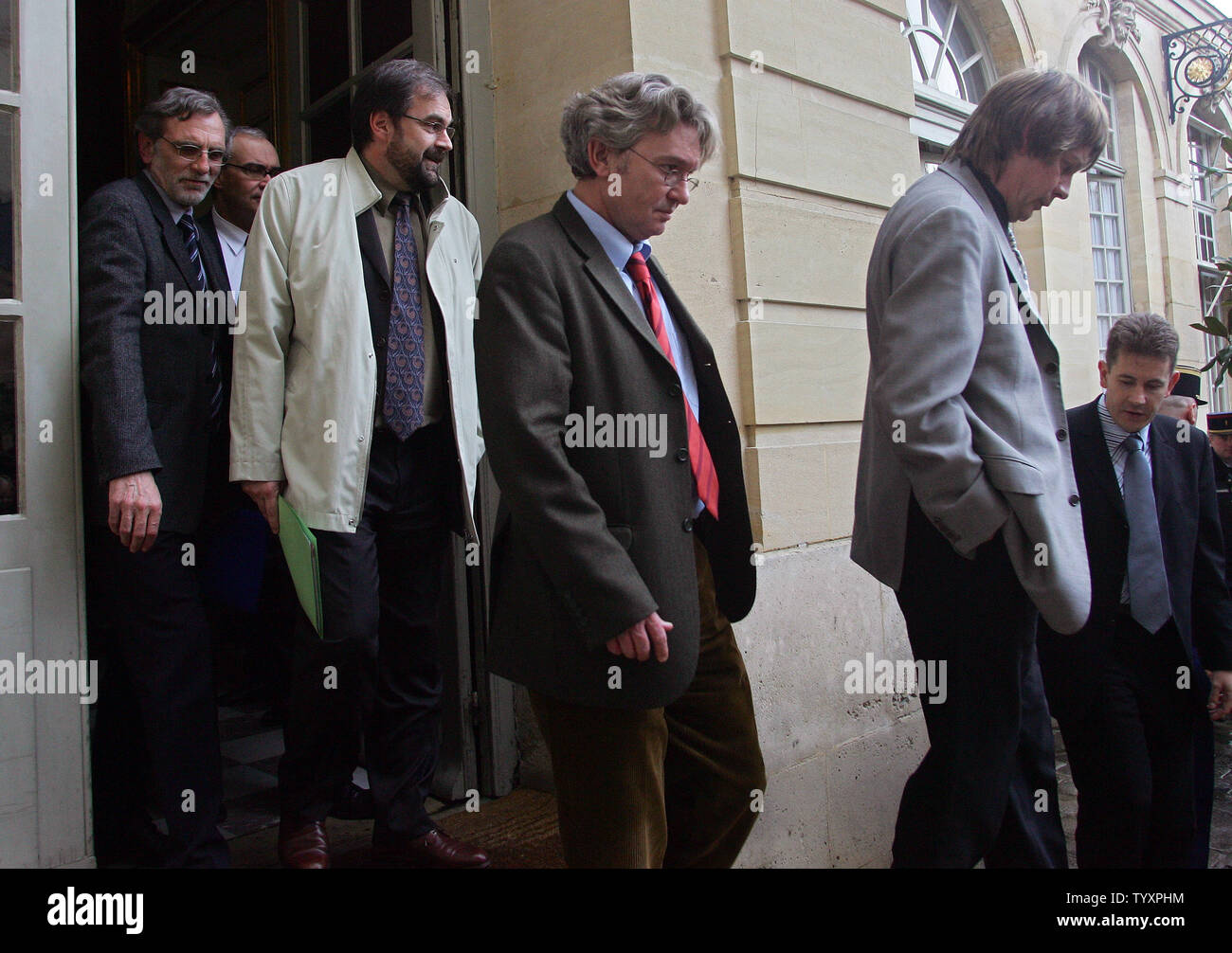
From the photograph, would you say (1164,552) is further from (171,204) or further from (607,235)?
(171,204)

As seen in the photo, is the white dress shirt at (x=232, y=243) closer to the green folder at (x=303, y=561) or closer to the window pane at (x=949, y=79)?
the green folder at (x=303, y=561)

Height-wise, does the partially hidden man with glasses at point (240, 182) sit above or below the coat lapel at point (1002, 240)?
above

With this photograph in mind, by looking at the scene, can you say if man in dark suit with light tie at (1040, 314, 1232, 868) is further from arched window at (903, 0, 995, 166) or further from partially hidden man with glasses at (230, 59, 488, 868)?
arched window at (903, 0, 995, 166)

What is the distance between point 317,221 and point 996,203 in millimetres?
1675

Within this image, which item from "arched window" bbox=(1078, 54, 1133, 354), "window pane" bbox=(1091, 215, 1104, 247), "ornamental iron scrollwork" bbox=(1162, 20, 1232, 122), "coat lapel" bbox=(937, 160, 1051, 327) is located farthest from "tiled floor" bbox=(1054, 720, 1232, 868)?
"ornamental iron scrollwork" bbox=(1162, 20, 1232, 122)

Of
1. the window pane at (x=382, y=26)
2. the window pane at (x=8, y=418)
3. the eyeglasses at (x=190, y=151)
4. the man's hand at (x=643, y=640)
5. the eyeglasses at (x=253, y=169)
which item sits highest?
the window pane at (x=382, y=26)

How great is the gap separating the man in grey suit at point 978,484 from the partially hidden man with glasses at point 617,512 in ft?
1.22

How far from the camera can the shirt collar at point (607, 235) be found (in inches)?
78.8

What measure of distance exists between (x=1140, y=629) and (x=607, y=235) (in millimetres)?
1855

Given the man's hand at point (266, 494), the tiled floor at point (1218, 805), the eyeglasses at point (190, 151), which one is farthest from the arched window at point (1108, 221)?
the man's hand at point (266, 494)

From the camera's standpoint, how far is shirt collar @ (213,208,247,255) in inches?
123

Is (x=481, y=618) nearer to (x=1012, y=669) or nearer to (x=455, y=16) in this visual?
(x=1012, y=669)

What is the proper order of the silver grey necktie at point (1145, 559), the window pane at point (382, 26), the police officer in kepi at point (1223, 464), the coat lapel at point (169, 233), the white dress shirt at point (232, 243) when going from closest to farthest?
1. the coat lapel at point (169, 233)
2. the silver grey necktie at point (1145, 559)
3. the white dress shirt at point (232, 243)
4. the window pane at point (382, 26)
5. the police officer in kepi at point (1223, 464)

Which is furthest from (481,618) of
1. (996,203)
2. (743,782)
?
(996,203)
